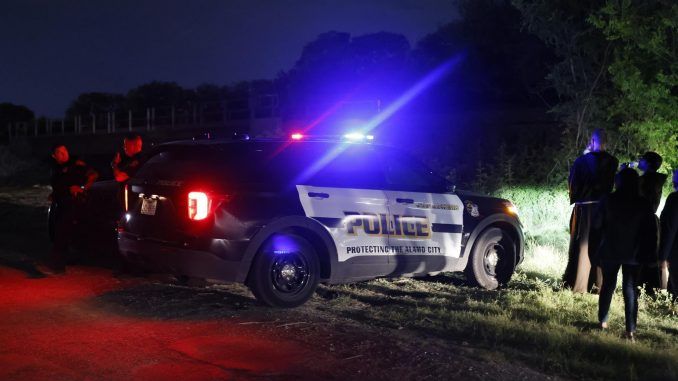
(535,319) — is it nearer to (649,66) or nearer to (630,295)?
(630,295)

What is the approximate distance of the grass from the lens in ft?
18.6

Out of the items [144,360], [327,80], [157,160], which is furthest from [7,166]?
[144,360]

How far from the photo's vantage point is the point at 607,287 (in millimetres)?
6555

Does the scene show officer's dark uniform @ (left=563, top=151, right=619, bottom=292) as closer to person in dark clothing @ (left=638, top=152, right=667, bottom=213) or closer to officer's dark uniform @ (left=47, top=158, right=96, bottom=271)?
person in dark clothing @ (left=638, top=152, right=667, bottom=213)

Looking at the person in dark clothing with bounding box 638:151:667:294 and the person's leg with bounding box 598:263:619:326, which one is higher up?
the person in dark clothing with bounding box 638:151:667:294

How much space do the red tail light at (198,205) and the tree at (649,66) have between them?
23.9ft

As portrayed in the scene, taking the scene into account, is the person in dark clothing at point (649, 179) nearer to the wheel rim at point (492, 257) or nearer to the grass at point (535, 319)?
the grass at point (535, 319)

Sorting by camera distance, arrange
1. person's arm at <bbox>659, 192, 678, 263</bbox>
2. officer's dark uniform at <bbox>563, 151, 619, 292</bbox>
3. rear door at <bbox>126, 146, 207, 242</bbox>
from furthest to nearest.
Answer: officer's dark uniform at <bbox>563, 151, 619, 292</bbox> → rear door at <bbox>126, 146, 207, 242</bbox> → person's arm at <bbox>659, 192, 678, 263</bbox>

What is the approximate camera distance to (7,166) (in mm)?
34000

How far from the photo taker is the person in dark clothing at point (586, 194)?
8.03 m

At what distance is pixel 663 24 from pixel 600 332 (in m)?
6.52

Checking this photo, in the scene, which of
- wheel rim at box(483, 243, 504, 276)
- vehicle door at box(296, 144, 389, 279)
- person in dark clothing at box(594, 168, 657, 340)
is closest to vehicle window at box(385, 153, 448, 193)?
vehicle door at box(296, 144, 389, 279)

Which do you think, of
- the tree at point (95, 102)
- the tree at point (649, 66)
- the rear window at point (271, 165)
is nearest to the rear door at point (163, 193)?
the rear window at point (271, 165)

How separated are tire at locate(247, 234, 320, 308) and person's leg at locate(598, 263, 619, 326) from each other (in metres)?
2.68
